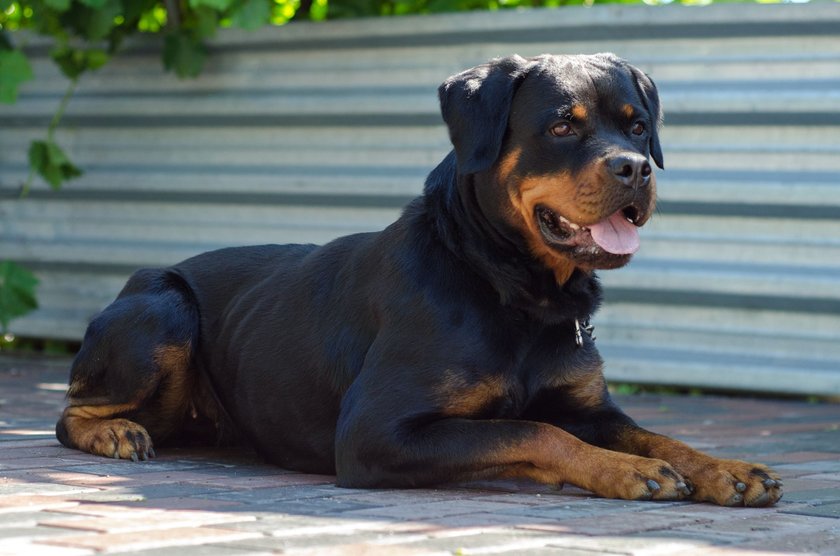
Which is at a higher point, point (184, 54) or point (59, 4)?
point (59, 4)

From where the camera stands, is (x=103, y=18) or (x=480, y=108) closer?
(x=480, y=108)

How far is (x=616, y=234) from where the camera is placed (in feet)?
13.9

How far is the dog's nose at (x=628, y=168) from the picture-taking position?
13.3 ft

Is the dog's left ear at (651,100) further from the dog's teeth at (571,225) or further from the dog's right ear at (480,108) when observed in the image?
the dog's teeth at (571,225)

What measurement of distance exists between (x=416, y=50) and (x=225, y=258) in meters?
2.87

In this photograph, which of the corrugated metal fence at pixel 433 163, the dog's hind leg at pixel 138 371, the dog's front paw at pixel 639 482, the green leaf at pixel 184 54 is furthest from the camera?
the green leaf at pixel 184 54

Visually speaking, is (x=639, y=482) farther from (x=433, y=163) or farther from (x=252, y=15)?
(x=252, y=15)

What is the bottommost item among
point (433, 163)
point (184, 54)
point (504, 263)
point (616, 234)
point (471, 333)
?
point (471, 333)

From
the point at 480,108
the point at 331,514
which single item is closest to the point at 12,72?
the point at 480,108

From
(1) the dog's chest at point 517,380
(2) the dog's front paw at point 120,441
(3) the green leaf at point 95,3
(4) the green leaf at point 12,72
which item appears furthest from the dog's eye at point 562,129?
(4) the green leaf at point 12,72

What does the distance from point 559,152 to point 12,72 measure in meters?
4.74

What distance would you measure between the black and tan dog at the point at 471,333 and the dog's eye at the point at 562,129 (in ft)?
0.04

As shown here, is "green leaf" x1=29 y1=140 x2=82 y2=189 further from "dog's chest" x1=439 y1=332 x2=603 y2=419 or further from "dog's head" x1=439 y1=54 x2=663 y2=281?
"dog's chest" x1=439 y1=332 x2=603 y2=419

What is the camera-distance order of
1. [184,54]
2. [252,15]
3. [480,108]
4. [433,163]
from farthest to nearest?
1. [184,54]
2. [433,163]
3. [252,15]
4. [480,108]
